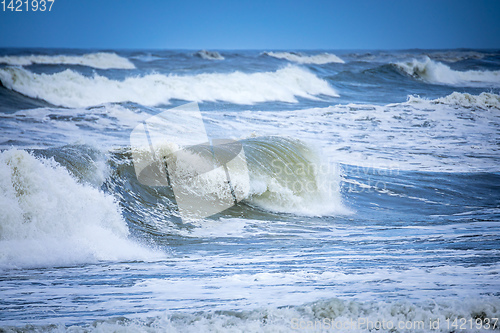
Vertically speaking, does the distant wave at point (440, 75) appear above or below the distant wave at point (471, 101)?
above

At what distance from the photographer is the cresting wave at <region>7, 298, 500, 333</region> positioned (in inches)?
132

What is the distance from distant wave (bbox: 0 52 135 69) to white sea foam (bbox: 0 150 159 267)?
86.0 ft

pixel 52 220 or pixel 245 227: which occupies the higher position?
pixel 52 220

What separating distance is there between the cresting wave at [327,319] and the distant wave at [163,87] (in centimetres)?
1483

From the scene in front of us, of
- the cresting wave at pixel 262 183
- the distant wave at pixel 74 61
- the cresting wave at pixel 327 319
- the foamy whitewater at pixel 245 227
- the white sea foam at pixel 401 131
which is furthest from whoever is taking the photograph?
the distant wave at pixel 74 61

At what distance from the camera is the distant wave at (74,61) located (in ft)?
97.0

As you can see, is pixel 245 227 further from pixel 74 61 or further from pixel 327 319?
pixel 74 61

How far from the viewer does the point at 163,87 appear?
21656 millimetres

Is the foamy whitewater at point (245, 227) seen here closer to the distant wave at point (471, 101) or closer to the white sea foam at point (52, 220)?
the white sea foam at point (52, 220)

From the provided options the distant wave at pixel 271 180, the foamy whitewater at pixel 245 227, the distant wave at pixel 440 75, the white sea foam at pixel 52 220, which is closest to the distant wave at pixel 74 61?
the foamy whitewater at pixel 245 227

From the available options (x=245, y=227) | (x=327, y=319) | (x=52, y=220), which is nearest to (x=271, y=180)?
(x=245, y=227)

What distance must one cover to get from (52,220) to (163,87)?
55.9ft

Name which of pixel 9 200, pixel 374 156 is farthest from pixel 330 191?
pixel 9 200

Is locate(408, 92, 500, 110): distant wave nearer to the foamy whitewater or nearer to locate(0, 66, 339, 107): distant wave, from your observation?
the foamy whitewater
